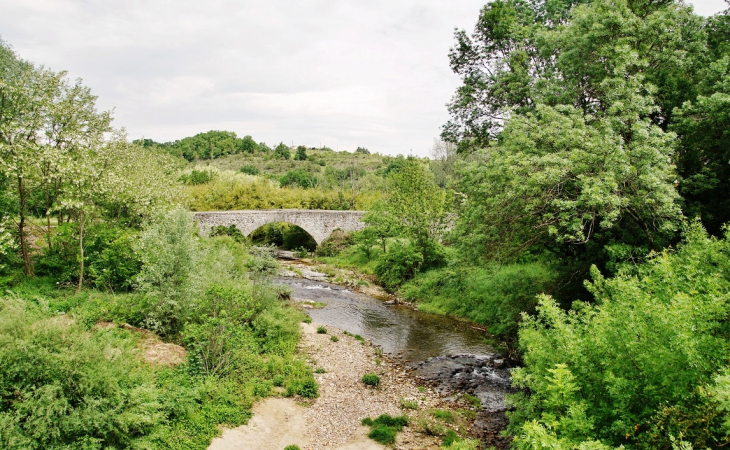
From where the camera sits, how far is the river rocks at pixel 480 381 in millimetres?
10250

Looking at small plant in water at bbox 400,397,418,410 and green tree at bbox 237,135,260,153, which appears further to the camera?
green tree at bbox 237,135,260,153

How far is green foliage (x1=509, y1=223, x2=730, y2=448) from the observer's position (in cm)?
495

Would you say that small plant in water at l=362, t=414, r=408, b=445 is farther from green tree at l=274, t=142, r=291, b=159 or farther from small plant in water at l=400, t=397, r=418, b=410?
green tree at l=274, t=142, r=291, b=159

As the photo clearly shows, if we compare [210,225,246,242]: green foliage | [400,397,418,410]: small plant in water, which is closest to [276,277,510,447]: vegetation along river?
[400,397,418,410]: small plant in water

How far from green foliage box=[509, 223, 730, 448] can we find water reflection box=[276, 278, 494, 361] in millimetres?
8205

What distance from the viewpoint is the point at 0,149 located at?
38.5 feet

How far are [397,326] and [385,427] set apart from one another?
8509mm

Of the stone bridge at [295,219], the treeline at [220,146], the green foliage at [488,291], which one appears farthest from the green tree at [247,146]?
the green foliage at [488,291]

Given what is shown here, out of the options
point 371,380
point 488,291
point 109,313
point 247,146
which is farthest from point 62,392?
point 247,146

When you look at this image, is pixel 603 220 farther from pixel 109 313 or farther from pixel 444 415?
pixel 109 313

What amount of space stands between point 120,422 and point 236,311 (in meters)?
5.61

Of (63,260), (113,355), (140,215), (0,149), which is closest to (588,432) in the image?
(113,355)

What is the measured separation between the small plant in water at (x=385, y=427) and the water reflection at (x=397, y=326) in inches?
175

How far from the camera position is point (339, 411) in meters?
10.8
